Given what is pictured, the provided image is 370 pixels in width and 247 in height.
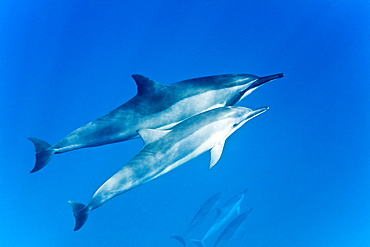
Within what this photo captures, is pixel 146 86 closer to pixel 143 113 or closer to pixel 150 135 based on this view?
pixel 143 113

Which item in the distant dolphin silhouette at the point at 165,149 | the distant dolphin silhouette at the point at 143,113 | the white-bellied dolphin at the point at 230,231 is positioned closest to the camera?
the distant dolphin silhouette at the point at 165,149

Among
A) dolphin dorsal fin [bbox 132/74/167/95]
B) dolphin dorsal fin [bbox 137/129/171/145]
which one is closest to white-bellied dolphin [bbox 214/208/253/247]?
dolphin dorsal fin [bbox 137/129/171/145]

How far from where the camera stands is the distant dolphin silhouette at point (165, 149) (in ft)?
10.1

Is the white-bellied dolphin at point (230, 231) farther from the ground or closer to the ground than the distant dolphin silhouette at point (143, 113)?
closer to the ground

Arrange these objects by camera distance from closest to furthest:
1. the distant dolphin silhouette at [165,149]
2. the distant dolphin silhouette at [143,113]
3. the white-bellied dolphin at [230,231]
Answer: the distant dolphin silhouette at [165,149], the distant dolphin silhouette at [143,113], the white-bellied dolphin at [230,231]

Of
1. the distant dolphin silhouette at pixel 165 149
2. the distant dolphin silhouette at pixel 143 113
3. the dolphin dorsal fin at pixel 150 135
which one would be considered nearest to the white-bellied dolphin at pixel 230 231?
the distant dolphin silhouette at pixel 165 149

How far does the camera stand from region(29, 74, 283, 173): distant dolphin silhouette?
352 centimetres

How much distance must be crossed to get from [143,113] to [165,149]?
63 cm

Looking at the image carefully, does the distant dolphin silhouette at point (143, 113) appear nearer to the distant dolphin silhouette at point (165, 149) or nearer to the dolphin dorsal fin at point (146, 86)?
the dolphin dorsal fin at point (146, 86)

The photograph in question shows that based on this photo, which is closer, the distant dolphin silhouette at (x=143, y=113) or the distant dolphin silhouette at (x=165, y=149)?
the distant dolphin silhouette at (x=165, y=149)

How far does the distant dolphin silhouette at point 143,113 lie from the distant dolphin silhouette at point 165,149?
0.23 metres

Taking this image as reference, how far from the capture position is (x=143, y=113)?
139 inches

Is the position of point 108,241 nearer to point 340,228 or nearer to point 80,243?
point 80,243

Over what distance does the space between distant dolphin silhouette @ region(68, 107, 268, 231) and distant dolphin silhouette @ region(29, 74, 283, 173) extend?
23 centimetres
